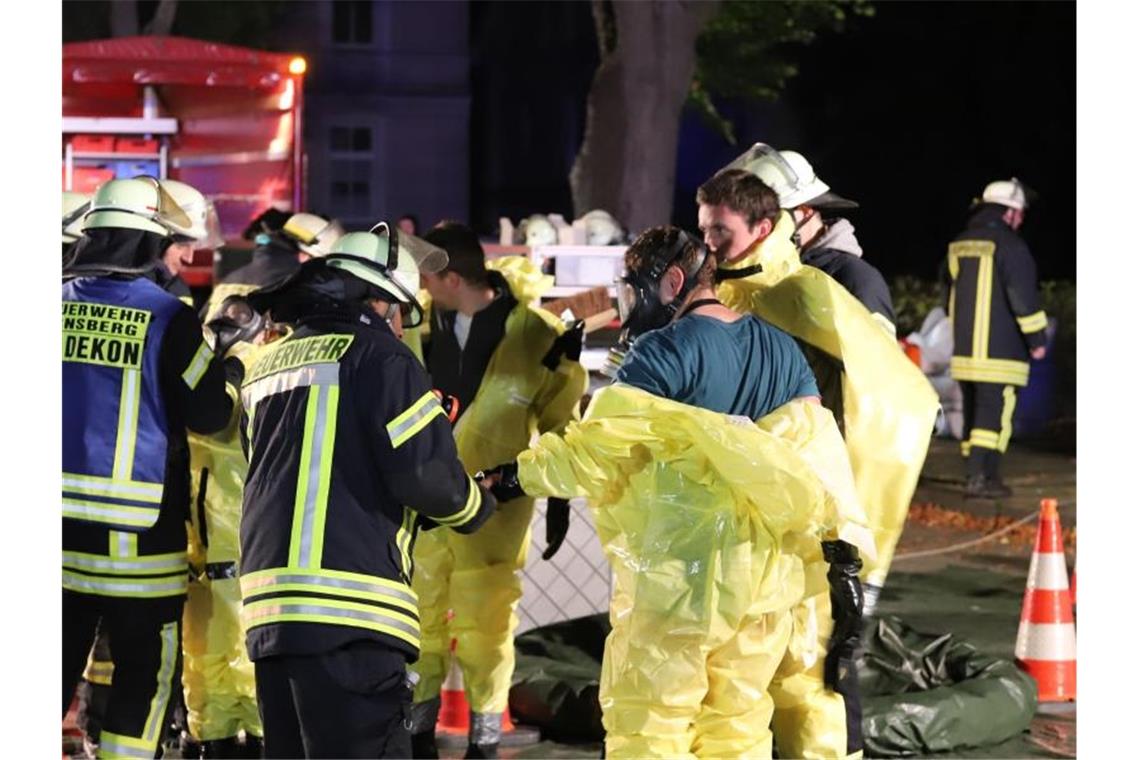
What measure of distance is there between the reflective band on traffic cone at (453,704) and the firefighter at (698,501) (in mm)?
2208

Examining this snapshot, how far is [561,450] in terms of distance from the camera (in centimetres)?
516

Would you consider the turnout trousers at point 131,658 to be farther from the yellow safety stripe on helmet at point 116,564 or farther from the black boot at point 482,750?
the black boot at point 482,750

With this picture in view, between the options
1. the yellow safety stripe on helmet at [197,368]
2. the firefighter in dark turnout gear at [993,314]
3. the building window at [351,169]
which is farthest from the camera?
the building window at [351,169]

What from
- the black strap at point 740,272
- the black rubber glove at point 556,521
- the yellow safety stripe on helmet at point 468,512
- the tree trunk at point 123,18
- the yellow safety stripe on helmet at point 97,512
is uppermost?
the tree trunk at point 123,18

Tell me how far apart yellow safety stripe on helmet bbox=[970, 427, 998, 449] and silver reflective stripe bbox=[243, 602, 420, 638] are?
8906mm

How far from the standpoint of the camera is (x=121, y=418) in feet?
18.8

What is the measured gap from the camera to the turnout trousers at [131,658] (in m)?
5.78

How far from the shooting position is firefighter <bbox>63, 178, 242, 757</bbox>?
5.73m

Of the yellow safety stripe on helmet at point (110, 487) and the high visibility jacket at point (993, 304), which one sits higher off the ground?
the high visibility jacket at point (993, 304)

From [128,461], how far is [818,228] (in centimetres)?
250

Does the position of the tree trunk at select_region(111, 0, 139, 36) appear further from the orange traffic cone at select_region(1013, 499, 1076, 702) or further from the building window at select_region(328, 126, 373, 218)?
the orange traffic cone at select_region(1013, 499, 1076, 702)

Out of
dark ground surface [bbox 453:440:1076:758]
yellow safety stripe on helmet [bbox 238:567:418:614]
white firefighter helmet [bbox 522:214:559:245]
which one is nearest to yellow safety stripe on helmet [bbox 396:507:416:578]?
yellow safety stripe on helmet [bbox 238:567:418:614]

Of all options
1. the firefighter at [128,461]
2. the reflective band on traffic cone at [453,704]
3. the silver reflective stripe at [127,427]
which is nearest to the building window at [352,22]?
the reflective band on traffic cone at [453,704]

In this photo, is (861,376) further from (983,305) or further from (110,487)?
(983,305)
